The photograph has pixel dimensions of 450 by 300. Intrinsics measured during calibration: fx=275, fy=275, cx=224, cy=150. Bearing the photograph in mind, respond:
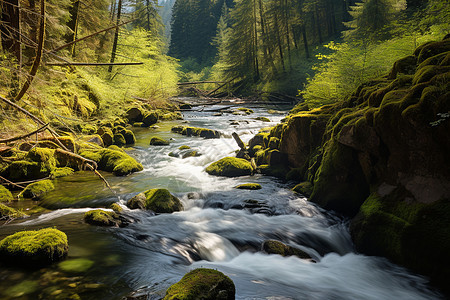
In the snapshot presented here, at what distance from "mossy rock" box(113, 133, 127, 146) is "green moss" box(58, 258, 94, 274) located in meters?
10.9

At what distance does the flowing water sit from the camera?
3941 millimetres

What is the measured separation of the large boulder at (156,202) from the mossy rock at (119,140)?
7869 millimetres

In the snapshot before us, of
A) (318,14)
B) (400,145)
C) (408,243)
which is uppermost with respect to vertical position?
(318,14)

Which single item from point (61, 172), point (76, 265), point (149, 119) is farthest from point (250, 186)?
point (149, 119)

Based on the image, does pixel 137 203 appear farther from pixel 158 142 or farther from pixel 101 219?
pixel 158 142

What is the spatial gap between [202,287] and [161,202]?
438cm

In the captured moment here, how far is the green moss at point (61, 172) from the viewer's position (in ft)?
29.9

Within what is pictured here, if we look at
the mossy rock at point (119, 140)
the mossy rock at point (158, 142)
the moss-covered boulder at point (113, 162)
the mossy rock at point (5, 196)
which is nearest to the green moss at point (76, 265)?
the mossy rock at point (5, 196)

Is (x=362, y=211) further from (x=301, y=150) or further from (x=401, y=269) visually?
(x=301, y=150)

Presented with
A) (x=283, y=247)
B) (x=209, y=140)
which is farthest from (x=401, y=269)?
(x=209, y=140)

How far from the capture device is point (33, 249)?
13.5ft

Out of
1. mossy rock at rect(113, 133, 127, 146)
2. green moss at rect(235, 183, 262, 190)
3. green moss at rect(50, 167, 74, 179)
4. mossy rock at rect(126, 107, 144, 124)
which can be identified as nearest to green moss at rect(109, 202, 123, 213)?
green moss at rect(50, 167, 74, 179)

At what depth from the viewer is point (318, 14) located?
41406mm

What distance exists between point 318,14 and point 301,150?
39385mm
